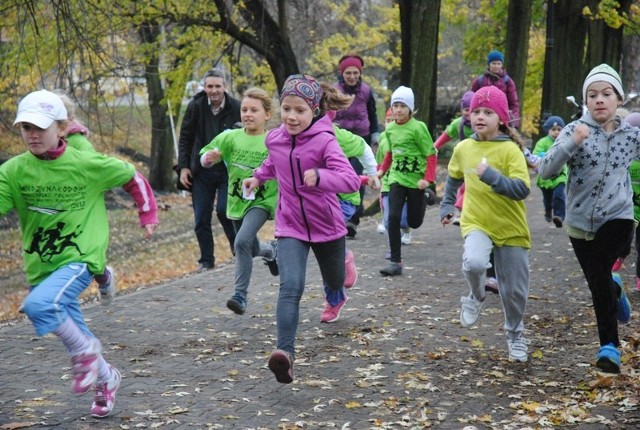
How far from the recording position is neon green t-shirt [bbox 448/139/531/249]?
24.9 feet

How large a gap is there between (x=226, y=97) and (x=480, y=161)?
5.01 m

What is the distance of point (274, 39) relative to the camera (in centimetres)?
2156

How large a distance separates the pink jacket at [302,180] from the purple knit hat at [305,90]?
0.50 ft

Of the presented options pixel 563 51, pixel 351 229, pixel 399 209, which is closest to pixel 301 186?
pixel 399 209

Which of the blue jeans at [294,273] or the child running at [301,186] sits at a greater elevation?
the child running at [301,186]

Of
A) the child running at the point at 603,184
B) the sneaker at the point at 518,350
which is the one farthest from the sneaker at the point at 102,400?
the child running at the point at 603,184

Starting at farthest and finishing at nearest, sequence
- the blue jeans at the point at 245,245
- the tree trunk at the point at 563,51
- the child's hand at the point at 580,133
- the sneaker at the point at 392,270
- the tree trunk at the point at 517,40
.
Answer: the tree trunk at the point at 563,51 → the tree trunk at the point at 517,40 → the sneaker at the point at 392,270 → the blue jeans at the point at 245,245 → the child's hand at the point at 580,133

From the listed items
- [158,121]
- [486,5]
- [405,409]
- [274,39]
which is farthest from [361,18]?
[405,409]

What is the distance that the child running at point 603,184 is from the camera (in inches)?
282

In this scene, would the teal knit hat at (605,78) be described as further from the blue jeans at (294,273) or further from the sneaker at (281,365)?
the sneaker at (281,365)

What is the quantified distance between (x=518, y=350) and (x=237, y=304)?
240cm

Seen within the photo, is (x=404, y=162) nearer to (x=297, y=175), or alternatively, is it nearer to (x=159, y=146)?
(x=297, y=175)

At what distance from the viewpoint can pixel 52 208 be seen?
246 inches

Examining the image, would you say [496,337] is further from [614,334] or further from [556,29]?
[556,29]
